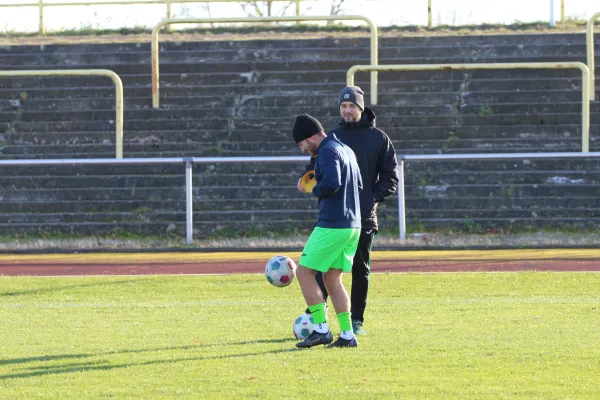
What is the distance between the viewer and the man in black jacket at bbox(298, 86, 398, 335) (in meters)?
8.55

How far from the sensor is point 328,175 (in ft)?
25.1

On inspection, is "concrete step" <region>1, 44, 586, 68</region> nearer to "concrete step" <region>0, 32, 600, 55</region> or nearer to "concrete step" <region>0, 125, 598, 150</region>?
"concrete step" <region>0, 32, 600, 55</region>

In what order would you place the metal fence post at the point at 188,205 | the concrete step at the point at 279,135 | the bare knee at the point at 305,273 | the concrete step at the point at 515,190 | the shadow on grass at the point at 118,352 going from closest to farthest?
the shadow on grass at the point at 118,352 → the bare knee at the point at 305,273 → the metal fence post at the point at 188,205 → the concrete step at the point at 515,190 → the concrete step at the point at 279,135

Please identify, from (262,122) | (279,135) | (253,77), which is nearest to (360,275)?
(279,135)

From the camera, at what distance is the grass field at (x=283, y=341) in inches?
247

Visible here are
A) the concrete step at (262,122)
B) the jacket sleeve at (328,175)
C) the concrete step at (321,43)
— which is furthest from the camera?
the concrete step at (321,43)

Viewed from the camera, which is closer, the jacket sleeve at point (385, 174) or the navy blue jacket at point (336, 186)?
the navy blue jacket at point (336, 186)

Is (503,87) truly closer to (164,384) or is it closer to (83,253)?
(83,253)

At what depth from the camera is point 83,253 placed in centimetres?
1672

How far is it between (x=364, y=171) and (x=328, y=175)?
1.02 m

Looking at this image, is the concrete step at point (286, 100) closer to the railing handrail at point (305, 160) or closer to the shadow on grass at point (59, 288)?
the railing handrail at point (305, 160)

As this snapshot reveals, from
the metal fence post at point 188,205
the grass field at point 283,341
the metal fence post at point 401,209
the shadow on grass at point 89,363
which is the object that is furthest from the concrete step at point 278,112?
the shadow on grass at point 89,363

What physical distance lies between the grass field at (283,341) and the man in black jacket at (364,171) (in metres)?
0.38

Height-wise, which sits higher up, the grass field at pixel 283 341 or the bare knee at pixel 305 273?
the bare knee at pixel 305 273
